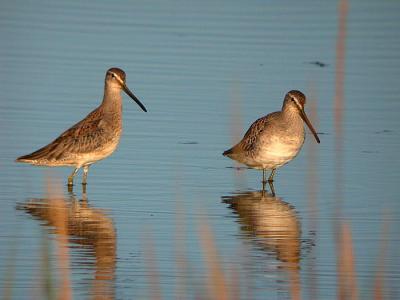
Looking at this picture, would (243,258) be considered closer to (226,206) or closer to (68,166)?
(226,206)

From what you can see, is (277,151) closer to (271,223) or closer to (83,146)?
(271,223)

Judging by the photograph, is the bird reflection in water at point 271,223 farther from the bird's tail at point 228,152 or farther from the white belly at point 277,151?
the bird's tail at point 228,152

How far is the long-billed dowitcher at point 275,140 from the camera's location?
11.9m

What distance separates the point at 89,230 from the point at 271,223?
5.24 feet

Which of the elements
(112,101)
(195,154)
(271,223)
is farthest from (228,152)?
(271,223)

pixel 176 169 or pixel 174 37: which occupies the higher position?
pixel 174 37

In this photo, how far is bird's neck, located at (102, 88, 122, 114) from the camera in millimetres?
12031

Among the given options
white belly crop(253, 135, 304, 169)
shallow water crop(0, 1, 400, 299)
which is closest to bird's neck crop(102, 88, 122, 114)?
shallow water crop(0, 1, 400, 299)

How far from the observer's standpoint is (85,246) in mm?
9008

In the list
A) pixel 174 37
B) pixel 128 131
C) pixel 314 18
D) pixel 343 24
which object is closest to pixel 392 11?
pixel 314 18

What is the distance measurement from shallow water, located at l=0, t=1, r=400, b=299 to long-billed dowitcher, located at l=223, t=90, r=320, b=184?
0.65ft

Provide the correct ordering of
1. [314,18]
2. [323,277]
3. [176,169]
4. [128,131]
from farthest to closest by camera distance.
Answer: [314,18] → [128,131] → [176,169] → [323,277]

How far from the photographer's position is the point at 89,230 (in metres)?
9.67

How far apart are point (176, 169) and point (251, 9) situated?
32.7 feet
